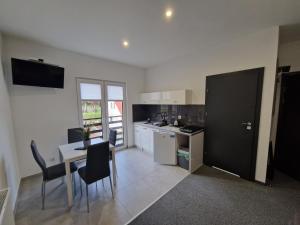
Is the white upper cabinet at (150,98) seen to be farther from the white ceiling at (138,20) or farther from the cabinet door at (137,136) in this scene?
the white ceiling at (138,20)

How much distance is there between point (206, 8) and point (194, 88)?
5.97 feet

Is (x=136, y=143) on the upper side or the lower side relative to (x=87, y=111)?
lower

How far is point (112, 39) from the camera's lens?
95.0 inches

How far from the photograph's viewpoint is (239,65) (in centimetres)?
251

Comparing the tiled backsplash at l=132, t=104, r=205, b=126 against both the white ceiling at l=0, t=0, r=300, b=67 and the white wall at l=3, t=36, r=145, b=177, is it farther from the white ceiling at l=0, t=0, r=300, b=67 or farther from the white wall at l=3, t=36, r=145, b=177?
the white wall at l=3, t=36, r=145, b=177

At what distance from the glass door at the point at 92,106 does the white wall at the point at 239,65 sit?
6.71ft

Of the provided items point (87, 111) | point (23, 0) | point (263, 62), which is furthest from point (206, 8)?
point (87, 111)

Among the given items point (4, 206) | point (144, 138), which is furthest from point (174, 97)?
point (4, 206)

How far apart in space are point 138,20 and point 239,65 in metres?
2.04

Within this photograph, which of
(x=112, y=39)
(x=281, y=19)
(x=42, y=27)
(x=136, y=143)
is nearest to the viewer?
(x=281, y=19)

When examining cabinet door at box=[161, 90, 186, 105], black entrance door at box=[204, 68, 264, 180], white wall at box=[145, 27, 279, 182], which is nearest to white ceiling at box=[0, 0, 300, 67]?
white wall at box=[145, 27, 279, 182]

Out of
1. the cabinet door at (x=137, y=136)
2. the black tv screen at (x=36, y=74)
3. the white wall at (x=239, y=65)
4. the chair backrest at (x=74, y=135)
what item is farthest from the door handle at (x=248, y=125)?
the black tv screen at (x=36, y=74)

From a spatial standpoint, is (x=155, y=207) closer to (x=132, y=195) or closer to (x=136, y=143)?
(x=132, y=195)

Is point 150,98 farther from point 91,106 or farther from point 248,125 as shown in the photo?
point 248,125
